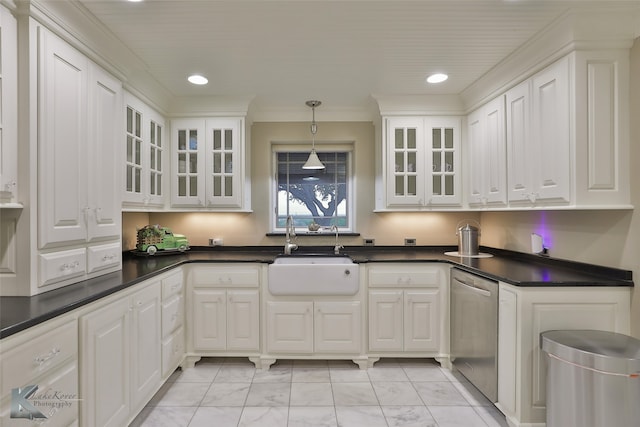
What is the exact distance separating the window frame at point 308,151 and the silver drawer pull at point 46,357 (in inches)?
92.2

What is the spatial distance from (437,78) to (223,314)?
8.78ft

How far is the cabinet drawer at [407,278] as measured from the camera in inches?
109

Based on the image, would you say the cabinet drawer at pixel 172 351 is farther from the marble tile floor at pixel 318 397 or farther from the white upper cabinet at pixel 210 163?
the white upper cabinet at pixel 210 163

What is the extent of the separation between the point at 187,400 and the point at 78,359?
3.53 ft

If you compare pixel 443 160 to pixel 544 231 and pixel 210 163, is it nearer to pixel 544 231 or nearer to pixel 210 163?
pixel 544 231

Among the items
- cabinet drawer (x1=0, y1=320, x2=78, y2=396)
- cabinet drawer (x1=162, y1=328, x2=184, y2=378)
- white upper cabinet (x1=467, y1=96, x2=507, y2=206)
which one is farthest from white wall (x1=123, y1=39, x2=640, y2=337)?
cabinet drawer (x1=0, y1=320, x2=78, y2=396)

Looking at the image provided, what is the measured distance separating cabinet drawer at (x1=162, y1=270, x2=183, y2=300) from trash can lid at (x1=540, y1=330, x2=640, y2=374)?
7.88 ft

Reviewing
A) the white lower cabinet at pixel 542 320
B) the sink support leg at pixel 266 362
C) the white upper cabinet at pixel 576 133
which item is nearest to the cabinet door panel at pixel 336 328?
the sink support leg at pixel 266 362

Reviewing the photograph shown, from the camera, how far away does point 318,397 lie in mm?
2332

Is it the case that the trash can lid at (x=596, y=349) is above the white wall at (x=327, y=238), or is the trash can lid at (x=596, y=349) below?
below

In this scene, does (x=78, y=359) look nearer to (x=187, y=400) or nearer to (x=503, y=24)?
(x=187, y=400)

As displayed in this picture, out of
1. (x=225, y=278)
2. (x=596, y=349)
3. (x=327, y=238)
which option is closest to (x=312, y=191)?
(x=327, y=238)

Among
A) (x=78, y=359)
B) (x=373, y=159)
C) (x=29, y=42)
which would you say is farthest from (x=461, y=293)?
(x=29, y=42)

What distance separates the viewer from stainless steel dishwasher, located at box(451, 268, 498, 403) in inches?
83.4
